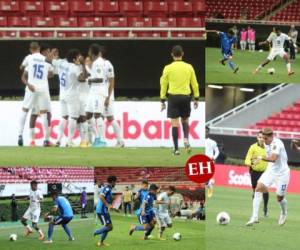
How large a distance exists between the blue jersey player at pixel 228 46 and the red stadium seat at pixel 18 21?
1.15m

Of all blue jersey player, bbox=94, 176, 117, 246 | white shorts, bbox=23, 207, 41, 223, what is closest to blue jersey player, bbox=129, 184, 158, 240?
blue jersey player, bbox=94, 176, 117, 246

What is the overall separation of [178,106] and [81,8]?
2.74ft

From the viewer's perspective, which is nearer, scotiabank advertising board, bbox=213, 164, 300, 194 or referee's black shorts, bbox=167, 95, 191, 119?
referee's black shorts, bbox=167, 95, 191, 119

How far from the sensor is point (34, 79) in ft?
35.9

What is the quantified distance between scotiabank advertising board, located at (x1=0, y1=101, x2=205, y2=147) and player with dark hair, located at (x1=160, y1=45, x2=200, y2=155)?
6 centimetres

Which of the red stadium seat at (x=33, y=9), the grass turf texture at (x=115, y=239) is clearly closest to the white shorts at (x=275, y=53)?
the grass turf texture at (x=115, y=239)

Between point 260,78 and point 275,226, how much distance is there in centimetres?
96

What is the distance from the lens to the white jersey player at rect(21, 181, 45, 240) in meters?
11.1

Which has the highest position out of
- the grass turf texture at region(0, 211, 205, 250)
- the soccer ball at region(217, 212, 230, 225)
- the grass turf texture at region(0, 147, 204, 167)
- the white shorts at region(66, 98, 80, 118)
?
the white shorts at region(66, 98, 80, 118)

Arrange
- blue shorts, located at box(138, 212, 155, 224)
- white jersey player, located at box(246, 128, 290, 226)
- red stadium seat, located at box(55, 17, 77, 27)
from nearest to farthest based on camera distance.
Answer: red stadium seat, located at box(55, 17, 77, 27), white jersey player, located at box(246, 128, 290, 226), blue shorts, located at box(138, 212, 155, 224)

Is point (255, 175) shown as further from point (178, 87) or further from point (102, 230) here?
point (102, 230)

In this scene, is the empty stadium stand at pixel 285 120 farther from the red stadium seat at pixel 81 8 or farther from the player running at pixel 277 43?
the red stadium seat at pixel 81 8

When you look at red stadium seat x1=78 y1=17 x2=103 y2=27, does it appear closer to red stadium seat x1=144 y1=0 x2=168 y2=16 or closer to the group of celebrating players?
the group of celebrating players

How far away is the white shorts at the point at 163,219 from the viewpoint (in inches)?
442
